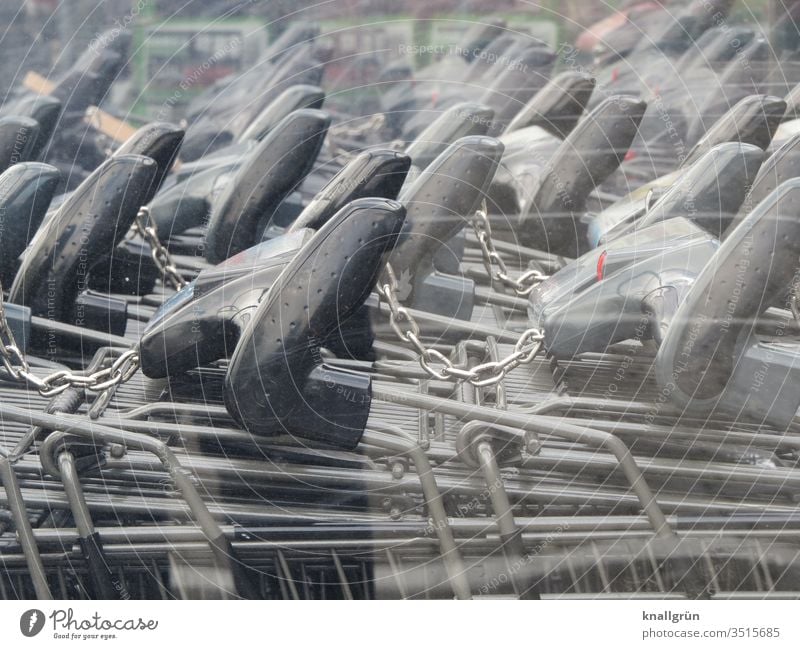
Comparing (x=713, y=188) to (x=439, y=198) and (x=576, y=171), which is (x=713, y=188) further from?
(x=439, y=198)

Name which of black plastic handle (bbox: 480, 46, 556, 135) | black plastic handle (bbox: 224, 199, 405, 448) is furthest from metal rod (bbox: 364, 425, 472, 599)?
black plastic handle (bbox: 480, 46, 556, 135)

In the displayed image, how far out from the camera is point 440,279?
1.62m

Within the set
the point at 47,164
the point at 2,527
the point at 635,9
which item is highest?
the point at 635,9

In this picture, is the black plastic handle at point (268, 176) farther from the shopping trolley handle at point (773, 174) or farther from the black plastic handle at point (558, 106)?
the shopping trolley handle at point (773, 174)

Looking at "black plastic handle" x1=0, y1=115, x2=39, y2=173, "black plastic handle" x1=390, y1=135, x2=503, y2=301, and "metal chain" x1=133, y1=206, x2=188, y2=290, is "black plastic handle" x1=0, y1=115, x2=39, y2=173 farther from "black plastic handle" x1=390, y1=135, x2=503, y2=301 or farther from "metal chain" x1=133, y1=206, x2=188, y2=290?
"black plastic handle" x1=390, y1=135, x2=503, y2=301

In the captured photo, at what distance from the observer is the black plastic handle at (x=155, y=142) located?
1703 millimetres

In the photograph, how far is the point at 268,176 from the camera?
1.72 metres

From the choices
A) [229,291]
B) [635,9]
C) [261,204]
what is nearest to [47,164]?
[261,204]

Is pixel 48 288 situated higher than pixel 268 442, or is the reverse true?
pixel 48 288

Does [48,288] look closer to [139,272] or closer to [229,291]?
[139,272]

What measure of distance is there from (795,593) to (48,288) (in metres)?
0.94

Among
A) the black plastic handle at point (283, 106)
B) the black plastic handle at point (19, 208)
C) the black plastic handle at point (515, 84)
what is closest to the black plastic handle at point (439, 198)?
the black plastic handle at point (515, 84)

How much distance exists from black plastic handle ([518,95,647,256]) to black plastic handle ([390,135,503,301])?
0.35 ft

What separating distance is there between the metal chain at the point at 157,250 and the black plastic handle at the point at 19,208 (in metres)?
0.12
